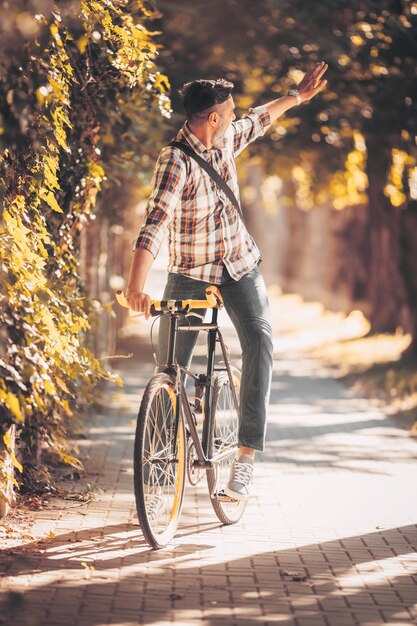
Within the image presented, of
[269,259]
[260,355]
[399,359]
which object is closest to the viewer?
[260,355]

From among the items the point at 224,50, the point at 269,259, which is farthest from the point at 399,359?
the point at 269,259

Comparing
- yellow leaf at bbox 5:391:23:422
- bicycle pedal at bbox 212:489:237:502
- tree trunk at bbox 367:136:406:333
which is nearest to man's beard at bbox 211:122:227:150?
bicycle pedal at bbox 212:489:237:502

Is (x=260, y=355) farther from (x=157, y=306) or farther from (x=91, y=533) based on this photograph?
(x=91, y=533)

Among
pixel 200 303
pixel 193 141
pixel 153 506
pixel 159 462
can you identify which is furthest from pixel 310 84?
pixel 153 506

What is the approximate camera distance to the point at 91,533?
22.1 feet

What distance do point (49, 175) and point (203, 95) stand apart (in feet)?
3.09

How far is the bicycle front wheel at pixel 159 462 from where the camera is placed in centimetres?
A: 601

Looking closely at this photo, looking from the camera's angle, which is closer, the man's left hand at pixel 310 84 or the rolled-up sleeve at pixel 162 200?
the rolled-up sleeve at pixel 162 200

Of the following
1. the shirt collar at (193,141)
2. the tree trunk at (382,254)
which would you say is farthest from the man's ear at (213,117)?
the tree trunk at (382,254)

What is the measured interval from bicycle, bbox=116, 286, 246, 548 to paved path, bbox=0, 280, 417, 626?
0.63ft

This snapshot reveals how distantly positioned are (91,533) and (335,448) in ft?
13.7

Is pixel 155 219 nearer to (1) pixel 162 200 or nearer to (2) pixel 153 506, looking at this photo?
(1) pixel 162 200

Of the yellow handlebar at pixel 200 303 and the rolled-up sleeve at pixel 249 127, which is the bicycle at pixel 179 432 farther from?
the rolled-up sleeve at pixel 249 127

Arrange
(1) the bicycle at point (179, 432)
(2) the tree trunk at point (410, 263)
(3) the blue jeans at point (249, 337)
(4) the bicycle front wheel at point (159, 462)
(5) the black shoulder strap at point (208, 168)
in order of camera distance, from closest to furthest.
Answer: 1. (4) the bicycle front wheel at point (159, 462)
2. (1) the bicycle at point (179, 432)
3. (5) the black shoulder strap at point (208, 168)
4. (3) the blue jeans at point (249, 337)
5. (2) the tree trunk at point (410, 263)
